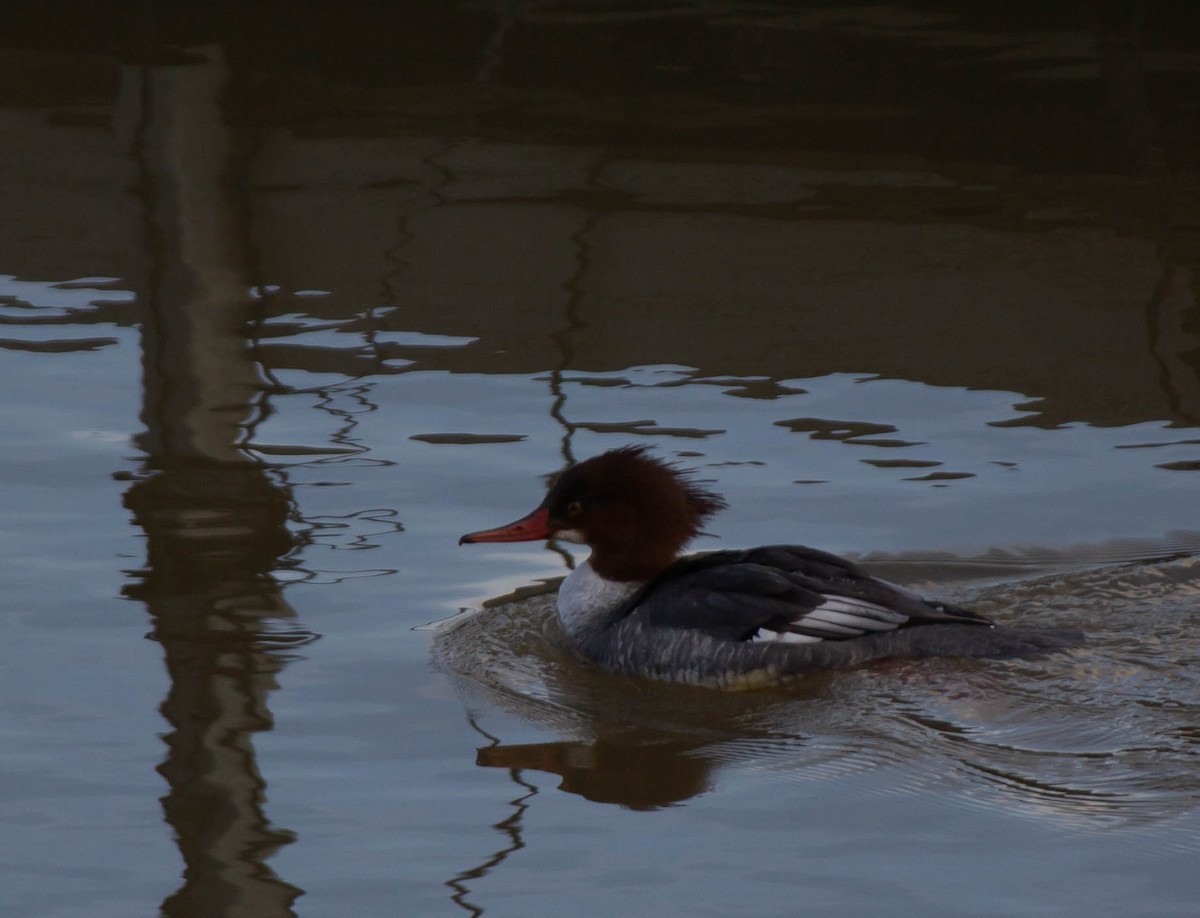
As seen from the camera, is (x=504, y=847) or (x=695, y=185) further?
(x=695, y=185)

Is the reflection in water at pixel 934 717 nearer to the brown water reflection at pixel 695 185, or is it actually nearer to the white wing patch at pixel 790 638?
the white wing patch at pixel 790 638

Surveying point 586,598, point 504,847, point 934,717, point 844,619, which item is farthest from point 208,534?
point 934,717

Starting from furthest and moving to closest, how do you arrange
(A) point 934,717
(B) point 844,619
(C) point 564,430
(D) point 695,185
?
(D) point 695,185 → (C) point 564,430 → (B) point 844,619 → (A) point 934,717

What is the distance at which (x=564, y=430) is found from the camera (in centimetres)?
779

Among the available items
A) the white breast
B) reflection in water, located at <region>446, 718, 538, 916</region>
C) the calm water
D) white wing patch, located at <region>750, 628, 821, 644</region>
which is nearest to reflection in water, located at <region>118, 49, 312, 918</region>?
the calm water

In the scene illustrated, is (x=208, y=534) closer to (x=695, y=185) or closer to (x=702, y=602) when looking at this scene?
(x=702, y=602)

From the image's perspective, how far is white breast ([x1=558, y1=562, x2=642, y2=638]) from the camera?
20.3 ft

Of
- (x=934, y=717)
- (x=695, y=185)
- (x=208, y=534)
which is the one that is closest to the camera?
(x=934, y=717)

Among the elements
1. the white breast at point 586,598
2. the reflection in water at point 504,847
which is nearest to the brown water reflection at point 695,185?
the white breast at point 586,598

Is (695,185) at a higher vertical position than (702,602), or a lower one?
higher

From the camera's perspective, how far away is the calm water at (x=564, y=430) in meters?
4.80

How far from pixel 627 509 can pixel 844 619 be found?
2.84 ft

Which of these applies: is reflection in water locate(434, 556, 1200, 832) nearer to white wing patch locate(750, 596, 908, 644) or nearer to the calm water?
the calm water

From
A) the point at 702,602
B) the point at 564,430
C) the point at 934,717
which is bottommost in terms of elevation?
the point at 934,717
